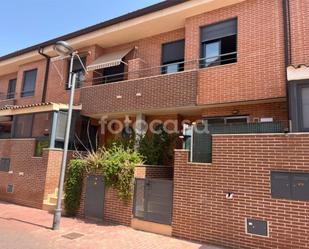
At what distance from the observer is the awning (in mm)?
16750

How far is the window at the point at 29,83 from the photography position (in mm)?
22359

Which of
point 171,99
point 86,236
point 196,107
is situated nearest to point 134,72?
point 171,99

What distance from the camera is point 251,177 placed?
30.6 ft

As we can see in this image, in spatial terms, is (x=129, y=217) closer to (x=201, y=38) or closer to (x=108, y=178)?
(x=108, y=178)

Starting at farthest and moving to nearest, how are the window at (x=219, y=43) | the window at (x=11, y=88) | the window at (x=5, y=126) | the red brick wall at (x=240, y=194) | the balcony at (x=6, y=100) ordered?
the window at (x=11, y=88), the balcony at (x=6, y=100), the window at (x=5, y=126), the window at (x=219, y=43), the red brick wall at (x=240, y=194)

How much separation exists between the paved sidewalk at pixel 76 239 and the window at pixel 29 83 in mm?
11877

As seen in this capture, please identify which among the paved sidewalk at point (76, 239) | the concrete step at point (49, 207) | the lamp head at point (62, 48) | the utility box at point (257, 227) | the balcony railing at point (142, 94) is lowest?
the paved sidewalk at point (76, 239)

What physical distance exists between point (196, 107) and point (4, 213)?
10507 millimetres

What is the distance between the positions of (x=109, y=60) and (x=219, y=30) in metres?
6.65

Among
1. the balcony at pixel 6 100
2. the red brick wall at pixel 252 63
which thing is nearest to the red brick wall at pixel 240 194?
the red brick wall at pixel 252 63

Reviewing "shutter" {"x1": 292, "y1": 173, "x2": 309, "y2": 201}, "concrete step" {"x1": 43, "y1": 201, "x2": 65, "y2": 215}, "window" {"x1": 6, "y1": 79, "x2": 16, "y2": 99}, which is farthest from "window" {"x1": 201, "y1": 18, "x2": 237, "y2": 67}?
"window" {"x1": 6, "y1": 79, "x2": 16, "y2": 99}

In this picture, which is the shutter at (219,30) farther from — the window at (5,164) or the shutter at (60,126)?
the window at (5,164)

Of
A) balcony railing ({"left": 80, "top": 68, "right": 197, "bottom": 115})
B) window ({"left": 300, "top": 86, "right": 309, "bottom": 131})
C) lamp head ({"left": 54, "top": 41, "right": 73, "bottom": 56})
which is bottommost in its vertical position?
window ({"left": 300, "top": 86, "right": 309, "bottom": 131})

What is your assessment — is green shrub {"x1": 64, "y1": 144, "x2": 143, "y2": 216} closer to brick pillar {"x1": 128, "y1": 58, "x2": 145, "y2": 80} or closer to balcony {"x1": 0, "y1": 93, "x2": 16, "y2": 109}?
brick pillar {"x1": 128, "y1": 58, "x2": 145, "y2": 80}
